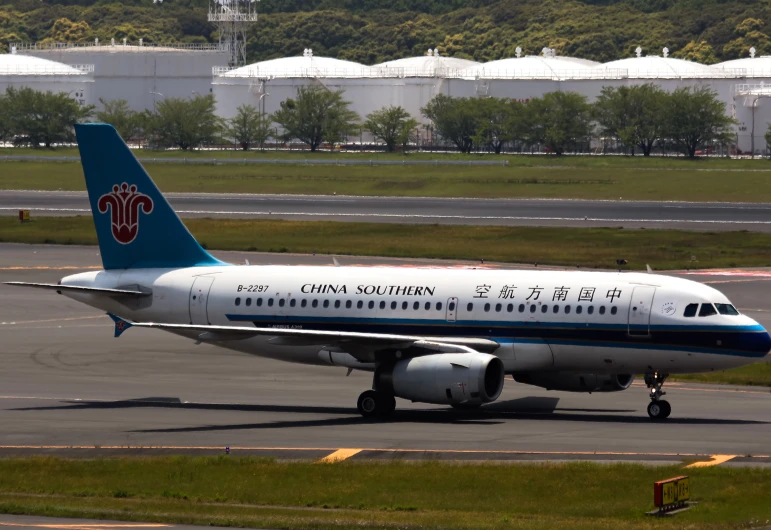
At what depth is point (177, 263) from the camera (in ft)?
155

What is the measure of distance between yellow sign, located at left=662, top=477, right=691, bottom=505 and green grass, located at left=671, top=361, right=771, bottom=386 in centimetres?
2191

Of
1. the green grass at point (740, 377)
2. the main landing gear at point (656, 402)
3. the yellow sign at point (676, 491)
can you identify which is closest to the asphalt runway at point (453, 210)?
the green grass at point (740, 377)

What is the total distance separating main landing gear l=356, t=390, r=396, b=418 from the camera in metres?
41.3

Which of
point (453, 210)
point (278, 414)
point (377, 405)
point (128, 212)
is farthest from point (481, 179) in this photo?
point (377, 405)

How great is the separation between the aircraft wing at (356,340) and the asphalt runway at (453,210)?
70097mm

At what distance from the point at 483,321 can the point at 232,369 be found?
13739 millimetres

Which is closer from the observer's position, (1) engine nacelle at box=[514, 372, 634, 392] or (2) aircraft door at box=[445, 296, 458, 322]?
(1) engine nacelle at box=[514, 372, 634, 392]

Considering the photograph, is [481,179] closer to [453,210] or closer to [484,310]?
[453,210]

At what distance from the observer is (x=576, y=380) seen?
1662 inches

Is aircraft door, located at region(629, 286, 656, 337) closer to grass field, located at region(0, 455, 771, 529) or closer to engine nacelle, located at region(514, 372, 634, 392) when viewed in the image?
engine nacelle, located at region(514, 372, 634, 392)

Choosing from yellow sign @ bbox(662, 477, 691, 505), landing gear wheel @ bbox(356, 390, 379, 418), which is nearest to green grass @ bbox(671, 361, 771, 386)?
landing gear wheel @ bbox(356, 390, 379, 418)

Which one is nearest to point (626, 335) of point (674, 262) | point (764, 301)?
point (764, 301)

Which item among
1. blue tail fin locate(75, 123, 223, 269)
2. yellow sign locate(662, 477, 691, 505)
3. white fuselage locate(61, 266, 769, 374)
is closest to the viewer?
yellow sign locate(662, 477, 691, 505)

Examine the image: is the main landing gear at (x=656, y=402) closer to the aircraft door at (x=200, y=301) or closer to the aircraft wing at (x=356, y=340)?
the aircraft wing at (x=356, y=340)
